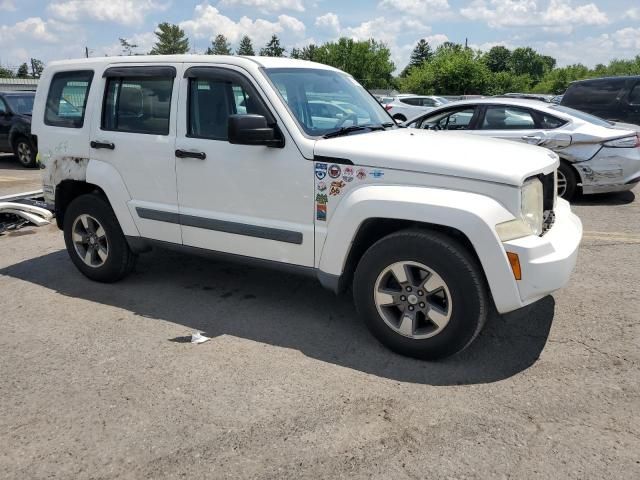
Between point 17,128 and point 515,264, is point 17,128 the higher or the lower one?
the higher one

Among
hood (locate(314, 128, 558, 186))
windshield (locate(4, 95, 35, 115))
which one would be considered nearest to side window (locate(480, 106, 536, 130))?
hood (locate(314, 128, 558, 186))

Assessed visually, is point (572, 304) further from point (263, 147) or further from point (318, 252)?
point (263, 147)

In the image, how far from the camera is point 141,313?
4.52 m

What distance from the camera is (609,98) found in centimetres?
Answer: 1144

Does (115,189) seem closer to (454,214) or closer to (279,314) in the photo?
(279,314)

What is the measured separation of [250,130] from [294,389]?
65.5 inches

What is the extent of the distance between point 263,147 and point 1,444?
7.64 ft

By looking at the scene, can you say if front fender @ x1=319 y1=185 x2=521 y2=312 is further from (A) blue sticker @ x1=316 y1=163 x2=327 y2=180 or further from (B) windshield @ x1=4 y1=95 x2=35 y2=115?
(B) windshield @ x1=4 y1=95 x2=35 y2=115

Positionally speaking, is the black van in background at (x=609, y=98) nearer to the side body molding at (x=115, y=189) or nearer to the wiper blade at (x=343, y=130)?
the wiper blade at (x=343, y=130)

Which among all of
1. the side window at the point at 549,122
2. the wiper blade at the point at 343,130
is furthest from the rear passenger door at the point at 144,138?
the side window at the point at 549,122

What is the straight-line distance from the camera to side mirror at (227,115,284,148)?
146 inches

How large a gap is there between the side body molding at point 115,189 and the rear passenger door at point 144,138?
5cm

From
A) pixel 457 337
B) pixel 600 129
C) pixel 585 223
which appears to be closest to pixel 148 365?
pixel 457 337

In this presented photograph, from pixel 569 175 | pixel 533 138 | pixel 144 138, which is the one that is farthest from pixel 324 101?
pixel 569 175
